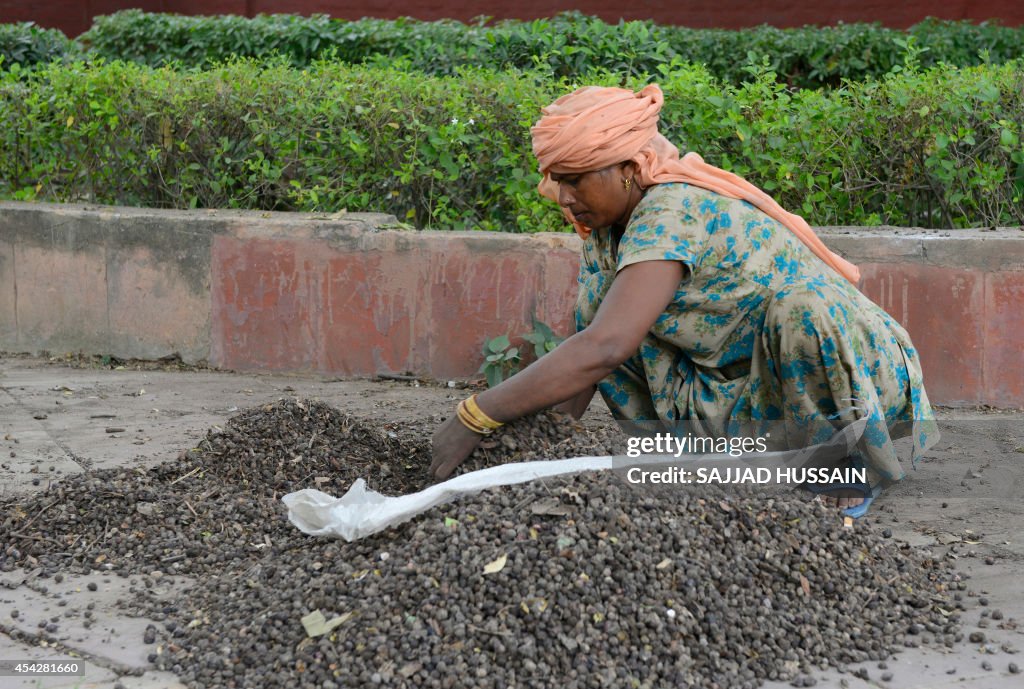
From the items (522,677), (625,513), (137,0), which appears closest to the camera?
(522,677)

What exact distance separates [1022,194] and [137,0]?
1149 cm

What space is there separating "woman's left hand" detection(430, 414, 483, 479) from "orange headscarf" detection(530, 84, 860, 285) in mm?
724

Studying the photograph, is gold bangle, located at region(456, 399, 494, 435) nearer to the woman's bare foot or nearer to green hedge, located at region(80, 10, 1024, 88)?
the woman's bare foot

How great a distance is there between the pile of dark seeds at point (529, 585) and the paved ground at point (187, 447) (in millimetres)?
92

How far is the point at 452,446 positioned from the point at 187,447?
148 cm

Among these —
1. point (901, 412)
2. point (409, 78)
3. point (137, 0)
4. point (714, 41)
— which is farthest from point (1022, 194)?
point (137, 0)

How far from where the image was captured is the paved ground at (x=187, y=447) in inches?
110

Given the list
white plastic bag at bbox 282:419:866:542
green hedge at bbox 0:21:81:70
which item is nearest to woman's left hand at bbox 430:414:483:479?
white plastic bag at bbox 282:419:866:542

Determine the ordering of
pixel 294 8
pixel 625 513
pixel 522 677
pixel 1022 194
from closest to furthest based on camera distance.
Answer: pixel 522 677, pixel 625 513, pixel 1022 194, pixel 294 8

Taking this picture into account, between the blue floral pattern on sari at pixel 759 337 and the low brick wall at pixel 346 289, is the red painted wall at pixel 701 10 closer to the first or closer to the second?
the low brick wall at pixel 346 289

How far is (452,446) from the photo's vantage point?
135 inches

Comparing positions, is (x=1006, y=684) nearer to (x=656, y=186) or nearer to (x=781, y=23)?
(x=656, y=186)

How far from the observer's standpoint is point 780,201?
5.43 m

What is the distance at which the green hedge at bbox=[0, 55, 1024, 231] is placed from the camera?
207 inches
